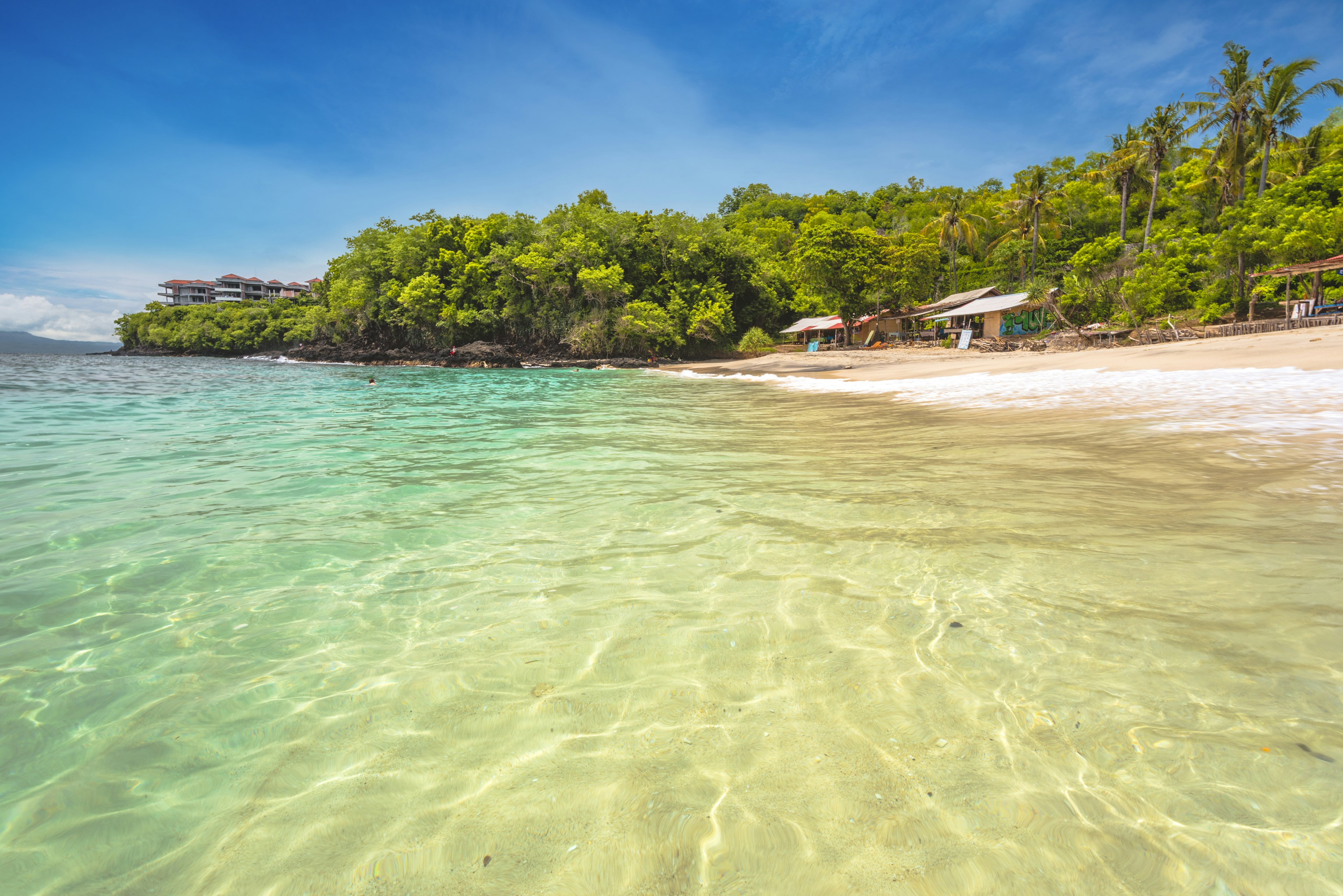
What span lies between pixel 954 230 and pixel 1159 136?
14.6 m

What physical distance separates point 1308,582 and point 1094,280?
4064cm

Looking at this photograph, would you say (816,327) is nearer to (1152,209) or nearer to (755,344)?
(755,344)

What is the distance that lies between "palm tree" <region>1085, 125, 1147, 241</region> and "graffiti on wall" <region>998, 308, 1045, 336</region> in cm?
799

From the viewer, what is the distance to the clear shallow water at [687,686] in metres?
1.54

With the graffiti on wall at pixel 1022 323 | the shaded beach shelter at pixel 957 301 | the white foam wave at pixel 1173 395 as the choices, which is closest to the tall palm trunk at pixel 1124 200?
the graffiti on wall at pixel 1022 323

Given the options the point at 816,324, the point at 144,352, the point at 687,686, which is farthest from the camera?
the point at 144,352

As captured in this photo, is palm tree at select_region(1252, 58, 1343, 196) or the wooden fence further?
palm tree at select_region(1252, 58, 1343, 196)

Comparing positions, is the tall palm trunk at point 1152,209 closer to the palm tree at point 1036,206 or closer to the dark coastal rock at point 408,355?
the palm tree at point 1036,206

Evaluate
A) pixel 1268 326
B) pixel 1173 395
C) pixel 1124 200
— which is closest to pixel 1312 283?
pixel 1268 326

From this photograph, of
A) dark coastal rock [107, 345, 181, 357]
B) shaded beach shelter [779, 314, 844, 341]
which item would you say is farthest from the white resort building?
shaded beach shelter [779, 314, 844, 341]

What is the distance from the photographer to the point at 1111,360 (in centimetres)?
1645

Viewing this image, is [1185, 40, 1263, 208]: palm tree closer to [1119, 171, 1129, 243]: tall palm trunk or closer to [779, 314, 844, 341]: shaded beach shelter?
[1119, 171, 1129, 243]: tall palm trunk

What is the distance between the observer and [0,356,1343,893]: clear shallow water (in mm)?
1543

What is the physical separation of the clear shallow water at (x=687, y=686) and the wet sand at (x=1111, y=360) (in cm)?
972
